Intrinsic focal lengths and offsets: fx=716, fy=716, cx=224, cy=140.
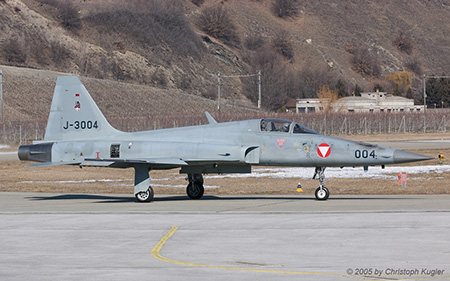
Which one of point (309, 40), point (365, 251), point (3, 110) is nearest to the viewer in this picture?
point (365, 251)

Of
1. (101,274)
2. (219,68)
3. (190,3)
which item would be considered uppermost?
(190,3)

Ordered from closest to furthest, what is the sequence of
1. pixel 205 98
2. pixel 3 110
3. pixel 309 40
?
pixel 3 110, pixel 205 98, pixel 309 40

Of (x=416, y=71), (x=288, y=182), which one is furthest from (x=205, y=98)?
(x=288, y=182)

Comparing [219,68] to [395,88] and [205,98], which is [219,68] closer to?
[205,98]

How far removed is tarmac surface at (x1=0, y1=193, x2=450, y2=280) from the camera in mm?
10828

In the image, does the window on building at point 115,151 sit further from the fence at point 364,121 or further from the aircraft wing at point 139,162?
the fence at point 364,121

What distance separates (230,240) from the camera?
1391cm

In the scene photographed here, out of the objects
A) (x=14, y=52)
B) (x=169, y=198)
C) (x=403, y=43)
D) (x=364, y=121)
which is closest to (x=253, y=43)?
(x=403, y=43)

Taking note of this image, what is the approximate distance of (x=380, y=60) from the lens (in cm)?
16012

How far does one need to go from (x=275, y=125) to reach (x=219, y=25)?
12226cm

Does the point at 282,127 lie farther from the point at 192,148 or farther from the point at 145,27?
the point at 145,27

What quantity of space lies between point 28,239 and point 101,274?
4.29 m

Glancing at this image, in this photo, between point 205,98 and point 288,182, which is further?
point 205,98

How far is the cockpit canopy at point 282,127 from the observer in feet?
68.9
